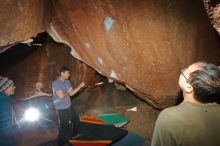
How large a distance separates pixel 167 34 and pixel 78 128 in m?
3.41

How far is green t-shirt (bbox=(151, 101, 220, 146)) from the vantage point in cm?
197

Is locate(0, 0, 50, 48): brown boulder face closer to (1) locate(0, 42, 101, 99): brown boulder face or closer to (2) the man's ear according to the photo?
(1) locate(0, 42, 101, 99): brown boulder face

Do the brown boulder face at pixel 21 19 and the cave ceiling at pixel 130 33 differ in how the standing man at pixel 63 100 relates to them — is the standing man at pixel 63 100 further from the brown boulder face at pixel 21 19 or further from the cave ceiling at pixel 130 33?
the brown boulder face at pixel 21 19

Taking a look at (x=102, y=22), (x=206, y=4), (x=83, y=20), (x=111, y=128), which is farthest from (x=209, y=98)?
(x=111, y=128)

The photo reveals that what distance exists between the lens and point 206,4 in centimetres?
323

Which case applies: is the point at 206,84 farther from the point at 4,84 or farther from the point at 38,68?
the point at 38,68

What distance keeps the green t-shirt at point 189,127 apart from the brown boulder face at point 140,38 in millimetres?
2170

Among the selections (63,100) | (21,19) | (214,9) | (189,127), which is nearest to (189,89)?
(189,127)

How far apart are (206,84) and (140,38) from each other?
2662 millimetres

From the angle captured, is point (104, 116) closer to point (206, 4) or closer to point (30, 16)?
point (30, 16)

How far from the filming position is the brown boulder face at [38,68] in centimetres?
778

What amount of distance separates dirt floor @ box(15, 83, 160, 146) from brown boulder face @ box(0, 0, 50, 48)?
2763mm

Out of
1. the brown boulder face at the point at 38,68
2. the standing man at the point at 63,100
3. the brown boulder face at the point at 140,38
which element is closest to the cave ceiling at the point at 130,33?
the brown boulder face at the point at 140,38

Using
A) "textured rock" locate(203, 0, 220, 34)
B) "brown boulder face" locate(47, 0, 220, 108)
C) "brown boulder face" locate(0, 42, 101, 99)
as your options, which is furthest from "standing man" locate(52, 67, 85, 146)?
"textured rock" locate(203, 0, 220, 34)
